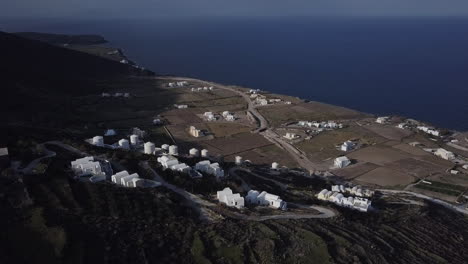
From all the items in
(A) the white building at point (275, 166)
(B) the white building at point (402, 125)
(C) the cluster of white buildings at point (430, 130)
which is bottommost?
(C) the cluster of white buildings at point (430, 130)

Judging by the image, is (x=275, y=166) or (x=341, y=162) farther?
(x=341, y=162)

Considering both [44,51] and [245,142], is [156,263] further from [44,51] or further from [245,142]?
[44,51]

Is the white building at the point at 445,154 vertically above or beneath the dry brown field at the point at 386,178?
above

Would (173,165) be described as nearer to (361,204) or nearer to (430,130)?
(361,204)

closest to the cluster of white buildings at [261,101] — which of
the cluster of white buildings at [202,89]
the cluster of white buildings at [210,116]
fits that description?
the cluster of white buildings at [210,116]

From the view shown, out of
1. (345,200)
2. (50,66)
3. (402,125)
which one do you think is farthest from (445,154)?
(50,66)

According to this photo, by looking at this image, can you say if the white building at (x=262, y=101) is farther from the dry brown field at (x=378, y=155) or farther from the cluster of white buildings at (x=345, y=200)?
the cluster of white buildings at (x=345, y=200)
